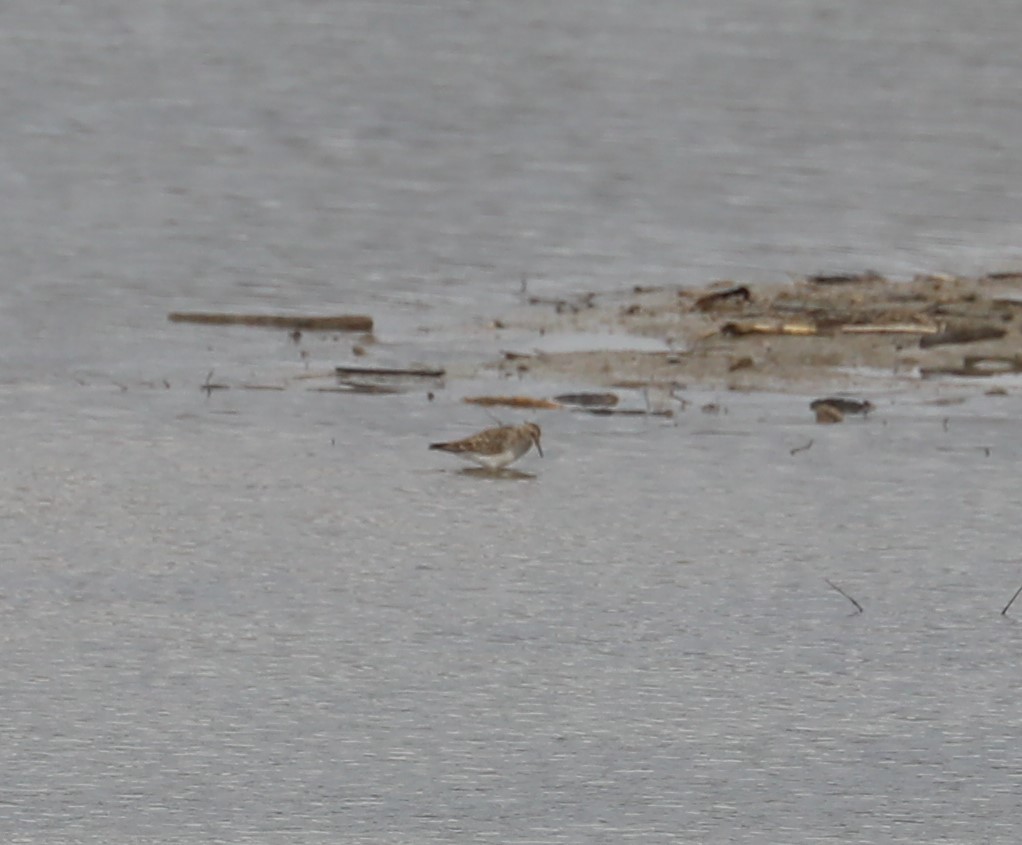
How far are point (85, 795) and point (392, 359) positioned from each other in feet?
13.6

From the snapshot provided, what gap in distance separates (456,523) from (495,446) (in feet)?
1.78

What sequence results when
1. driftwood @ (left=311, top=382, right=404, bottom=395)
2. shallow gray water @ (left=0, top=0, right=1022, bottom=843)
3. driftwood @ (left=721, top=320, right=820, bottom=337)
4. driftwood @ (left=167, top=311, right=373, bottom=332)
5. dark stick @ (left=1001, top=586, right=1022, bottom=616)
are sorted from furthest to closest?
driftwood @ (left=167, top=311, right=373, bottom=332) < driftwood @ (left=721, top=320, right=820, bottom=337) < driftwood @ (left=311, top=382, right=404, bottom=395) < dark stick @ (left=1001, top=586, right=1022, bottom=616) < shallow gray water @ (left=0, top=0, right=1022, bottom=843)

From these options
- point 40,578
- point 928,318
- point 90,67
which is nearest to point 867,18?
point 90,67

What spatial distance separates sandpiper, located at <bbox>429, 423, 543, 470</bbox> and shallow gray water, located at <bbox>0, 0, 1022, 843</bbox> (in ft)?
0.28

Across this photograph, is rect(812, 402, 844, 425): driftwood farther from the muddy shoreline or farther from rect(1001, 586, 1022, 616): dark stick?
rect(1001, 586, 1022, 616): dark stick

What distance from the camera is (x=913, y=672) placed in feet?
17.1

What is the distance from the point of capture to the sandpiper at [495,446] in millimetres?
6930

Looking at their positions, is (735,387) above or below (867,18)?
below

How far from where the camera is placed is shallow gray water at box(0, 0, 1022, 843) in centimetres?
452

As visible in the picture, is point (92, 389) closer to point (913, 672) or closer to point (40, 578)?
point (40, 578)

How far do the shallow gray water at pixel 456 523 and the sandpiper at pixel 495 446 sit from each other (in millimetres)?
87

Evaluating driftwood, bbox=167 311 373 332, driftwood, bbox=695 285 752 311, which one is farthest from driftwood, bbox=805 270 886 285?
driftwood, bbox=167 311 373 332

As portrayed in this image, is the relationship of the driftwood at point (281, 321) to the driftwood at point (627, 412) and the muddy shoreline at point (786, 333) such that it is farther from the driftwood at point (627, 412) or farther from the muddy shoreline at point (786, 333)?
the driftwood at point (627, 412)

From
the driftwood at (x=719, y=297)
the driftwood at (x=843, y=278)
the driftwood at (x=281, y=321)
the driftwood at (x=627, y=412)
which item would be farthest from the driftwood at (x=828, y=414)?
the driftwood at (x=843, y=278)
